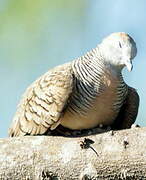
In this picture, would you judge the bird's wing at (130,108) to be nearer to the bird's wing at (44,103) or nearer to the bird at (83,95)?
the bird at (83,95)

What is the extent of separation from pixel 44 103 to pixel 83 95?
0.36 metres

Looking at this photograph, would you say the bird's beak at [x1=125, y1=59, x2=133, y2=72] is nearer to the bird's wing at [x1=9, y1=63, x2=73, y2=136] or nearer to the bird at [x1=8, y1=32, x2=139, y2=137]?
the bird at [x1=8, y1=32, x2=139, y2=137]

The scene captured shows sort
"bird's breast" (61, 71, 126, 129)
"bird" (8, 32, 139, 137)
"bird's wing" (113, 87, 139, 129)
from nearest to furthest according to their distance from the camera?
"bird" (8, 32, 139, 137)
"bird's breast" (61, 71, 126, 129)
"bird's wing" (113, 87, 139, 129)

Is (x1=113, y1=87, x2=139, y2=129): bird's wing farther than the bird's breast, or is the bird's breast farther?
(x1=113, y1=87, x2=139, y2=129): bird's wing

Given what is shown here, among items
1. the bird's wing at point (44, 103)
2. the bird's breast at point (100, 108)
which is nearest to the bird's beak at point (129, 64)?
the bird's breast at point (100, 108)

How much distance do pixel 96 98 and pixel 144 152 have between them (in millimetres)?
1882

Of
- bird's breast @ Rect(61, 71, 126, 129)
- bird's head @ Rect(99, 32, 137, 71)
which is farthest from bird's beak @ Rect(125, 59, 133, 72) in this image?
bird's breast @ Rect(61, 71, 126, 129)

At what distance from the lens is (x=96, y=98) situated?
507 centimetres

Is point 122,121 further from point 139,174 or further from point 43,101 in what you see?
point 139,174

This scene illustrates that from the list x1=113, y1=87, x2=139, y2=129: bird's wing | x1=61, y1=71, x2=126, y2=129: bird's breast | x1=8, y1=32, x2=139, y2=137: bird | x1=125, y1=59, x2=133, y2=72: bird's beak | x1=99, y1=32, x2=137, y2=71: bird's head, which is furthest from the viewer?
x1=113, y1=87, x2=139, y2=129: bird's wing

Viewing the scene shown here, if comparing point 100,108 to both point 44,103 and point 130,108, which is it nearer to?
point 130,108

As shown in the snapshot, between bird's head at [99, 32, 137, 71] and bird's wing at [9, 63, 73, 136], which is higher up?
bird's head at [99, 32, 137, 71]

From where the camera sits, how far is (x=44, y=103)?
16.4 feet

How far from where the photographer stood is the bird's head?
476 cm
